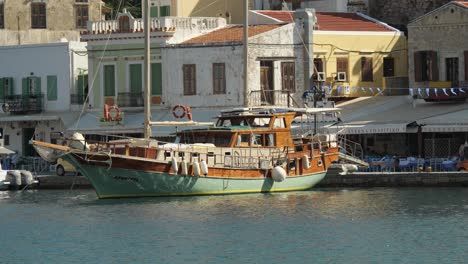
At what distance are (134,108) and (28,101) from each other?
5944mm

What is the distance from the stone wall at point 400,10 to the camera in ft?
233

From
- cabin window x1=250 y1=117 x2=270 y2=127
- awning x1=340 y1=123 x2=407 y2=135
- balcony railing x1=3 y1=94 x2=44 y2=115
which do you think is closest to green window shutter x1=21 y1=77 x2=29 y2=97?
balcony railing x1=3 y1=94 x2=44 y2=115

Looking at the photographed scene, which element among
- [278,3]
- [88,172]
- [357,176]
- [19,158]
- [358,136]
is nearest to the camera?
[88,172]

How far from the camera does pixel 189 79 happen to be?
213 feet

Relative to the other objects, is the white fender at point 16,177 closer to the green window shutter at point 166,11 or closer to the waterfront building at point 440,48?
the green window shutter at point 166,11

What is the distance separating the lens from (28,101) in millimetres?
69000

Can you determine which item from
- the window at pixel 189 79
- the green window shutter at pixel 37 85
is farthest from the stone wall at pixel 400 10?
the green window shutter at pixel 37 85

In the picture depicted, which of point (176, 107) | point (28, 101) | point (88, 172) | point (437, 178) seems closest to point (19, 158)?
point (28, 101)

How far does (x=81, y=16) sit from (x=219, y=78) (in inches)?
589

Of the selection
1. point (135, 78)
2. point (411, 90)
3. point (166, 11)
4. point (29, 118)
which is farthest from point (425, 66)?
point (29, 118)

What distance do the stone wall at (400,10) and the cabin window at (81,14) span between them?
15189 millimetres

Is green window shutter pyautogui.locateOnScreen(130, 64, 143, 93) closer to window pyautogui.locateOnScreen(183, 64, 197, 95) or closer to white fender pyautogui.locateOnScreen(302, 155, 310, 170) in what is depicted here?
window pyautogui.locateOnScreen(183, 64, 197, 95)

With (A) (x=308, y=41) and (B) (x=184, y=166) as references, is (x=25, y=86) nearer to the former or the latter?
(A) (x=308, y=41)

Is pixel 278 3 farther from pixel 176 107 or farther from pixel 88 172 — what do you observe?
pixel 88 172
